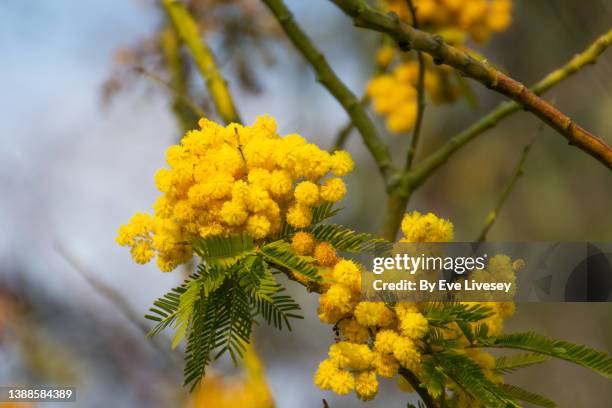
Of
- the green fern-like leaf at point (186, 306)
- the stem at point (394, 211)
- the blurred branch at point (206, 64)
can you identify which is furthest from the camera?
the blurred branch at point (206, 64)

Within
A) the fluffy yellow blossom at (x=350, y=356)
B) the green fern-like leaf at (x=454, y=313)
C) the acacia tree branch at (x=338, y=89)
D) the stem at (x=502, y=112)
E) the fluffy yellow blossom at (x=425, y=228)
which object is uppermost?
the acacia tree branch at (x=338, y=89)

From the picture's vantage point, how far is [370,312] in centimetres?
92

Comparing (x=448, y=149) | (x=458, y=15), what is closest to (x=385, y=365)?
(x=448, y=149)

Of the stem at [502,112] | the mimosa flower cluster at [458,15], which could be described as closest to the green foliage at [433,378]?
the stem at [502,112]

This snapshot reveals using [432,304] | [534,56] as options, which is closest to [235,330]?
[432,304]

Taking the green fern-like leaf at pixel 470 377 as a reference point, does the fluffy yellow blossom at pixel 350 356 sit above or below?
above

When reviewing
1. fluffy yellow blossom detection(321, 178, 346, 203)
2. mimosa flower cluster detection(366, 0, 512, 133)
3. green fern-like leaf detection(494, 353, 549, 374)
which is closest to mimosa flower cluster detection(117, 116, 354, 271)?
fluffy yellow blossom detection(321, 178, 346, 203)

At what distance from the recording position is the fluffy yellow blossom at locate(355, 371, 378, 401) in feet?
3.02

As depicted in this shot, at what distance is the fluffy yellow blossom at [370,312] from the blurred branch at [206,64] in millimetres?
901

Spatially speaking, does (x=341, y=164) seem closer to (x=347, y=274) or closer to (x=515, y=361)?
(x=347, y=274)

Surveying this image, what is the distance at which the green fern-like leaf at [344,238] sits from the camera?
3.18ft

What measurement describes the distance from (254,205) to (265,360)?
46.0 inches

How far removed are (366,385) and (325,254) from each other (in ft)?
0.54

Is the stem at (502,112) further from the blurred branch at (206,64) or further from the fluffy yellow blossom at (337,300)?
the fluffy yellow blossom at (337,300)
